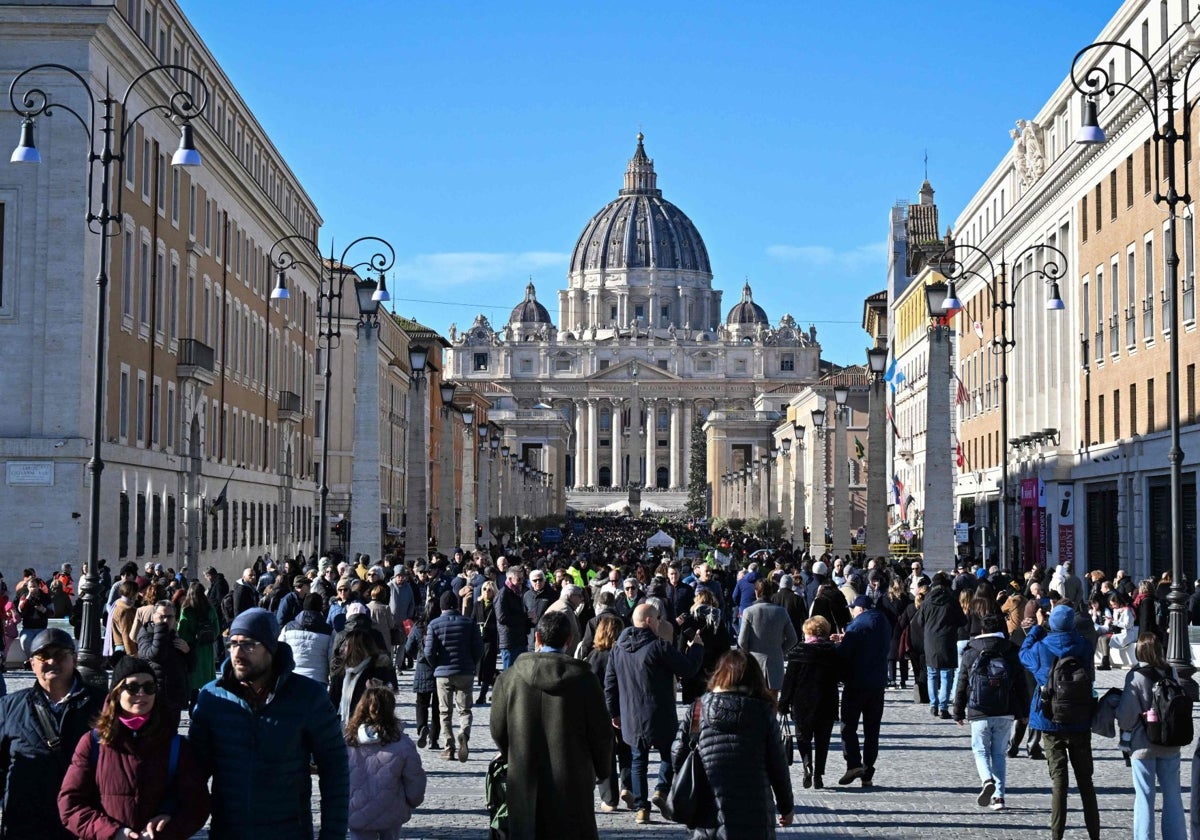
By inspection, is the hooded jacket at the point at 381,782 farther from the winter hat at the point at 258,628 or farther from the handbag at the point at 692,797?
the winter hat at the point at 258,628

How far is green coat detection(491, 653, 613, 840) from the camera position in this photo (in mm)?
8398

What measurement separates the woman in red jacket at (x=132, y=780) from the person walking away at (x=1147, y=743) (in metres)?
6.00

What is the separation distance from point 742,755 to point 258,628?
99.6 inches

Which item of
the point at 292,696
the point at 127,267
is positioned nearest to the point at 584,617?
the point at 292,696

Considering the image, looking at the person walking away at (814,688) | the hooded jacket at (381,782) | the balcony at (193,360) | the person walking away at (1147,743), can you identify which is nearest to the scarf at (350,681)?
Answer: the hooded jacket at (381,782)

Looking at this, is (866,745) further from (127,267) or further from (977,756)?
(127,267)

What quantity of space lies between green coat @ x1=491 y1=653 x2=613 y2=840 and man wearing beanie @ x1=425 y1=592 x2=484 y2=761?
21.8 ft

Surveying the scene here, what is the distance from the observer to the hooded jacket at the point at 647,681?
480 inches

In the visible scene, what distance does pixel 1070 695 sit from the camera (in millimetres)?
11422

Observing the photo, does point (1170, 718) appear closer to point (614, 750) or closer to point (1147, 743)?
point (1147, 743)

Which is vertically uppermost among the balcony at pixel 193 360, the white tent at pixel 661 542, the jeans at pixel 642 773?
the balcony at pixel 193 360

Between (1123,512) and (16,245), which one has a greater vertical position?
(16,245)

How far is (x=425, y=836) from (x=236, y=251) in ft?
132

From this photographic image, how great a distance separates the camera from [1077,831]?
12.0 metres
